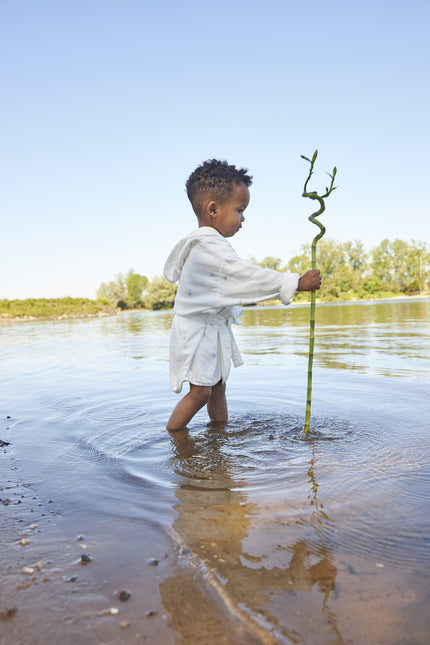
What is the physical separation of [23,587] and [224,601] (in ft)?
1.80

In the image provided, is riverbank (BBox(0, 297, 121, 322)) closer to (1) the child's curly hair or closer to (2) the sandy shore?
(1) the child's curly hair

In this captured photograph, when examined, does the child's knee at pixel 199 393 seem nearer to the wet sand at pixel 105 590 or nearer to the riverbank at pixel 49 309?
the wet sand at pixel 105 590

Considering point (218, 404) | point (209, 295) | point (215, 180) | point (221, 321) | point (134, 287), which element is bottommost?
point (218, 404)

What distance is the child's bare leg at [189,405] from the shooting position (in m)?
2.99

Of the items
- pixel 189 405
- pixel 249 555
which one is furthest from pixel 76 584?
pixel 189 405

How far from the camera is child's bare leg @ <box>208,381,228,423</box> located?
325cm

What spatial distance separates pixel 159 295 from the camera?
61.9 m

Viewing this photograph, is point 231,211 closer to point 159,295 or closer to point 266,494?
point 266,494

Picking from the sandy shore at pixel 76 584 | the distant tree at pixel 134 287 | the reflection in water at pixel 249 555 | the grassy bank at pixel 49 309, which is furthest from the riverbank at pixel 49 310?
Result: the distant tree at pixel 134 287

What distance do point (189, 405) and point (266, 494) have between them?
1117 millimetres

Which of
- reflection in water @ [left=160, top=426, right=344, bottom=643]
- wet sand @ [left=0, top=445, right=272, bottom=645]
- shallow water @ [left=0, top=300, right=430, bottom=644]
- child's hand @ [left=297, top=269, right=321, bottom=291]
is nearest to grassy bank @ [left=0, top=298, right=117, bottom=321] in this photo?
shallow water @ [left=0, top=300, right=430, bottom=644]

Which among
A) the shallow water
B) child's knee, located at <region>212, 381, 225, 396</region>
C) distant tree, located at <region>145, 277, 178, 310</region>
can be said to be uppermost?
distant tree, located at <region>145, 277, 178, 310</region>

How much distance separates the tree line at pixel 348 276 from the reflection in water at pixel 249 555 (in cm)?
5724

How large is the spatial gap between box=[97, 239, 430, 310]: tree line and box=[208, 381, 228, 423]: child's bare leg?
5594 cm
